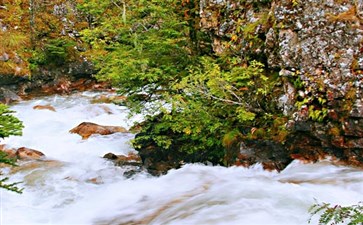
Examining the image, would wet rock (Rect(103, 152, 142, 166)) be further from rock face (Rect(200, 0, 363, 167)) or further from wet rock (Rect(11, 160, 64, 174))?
rock face (Rect(200, 0, 363, 167))

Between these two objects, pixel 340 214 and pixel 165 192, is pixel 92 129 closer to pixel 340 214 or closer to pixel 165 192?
pixel 165 192

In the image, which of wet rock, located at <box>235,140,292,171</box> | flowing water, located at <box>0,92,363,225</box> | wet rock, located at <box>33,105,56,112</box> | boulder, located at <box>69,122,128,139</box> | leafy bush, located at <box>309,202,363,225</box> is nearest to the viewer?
leafy bush, located at <box>309,202,363,225</box>

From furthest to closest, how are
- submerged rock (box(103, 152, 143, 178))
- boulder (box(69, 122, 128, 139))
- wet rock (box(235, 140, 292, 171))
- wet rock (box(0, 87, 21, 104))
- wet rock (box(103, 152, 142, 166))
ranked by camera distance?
wet rock (box(0, 87, 21, 104)) → boulder (box(69, 122, 128, 139)) → wet rock (box(103, 152, 142, 166)) → submerged rock (box(103, 152, 143, 178)) → wet rock (box(235, 140, 292, 171))

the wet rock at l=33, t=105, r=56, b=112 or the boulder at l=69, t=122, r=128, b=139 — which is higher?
the wet rock at l=33, t=105, r=56, b=112

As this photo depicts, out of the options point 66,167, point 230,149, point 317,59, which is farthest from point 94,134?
point 317,59

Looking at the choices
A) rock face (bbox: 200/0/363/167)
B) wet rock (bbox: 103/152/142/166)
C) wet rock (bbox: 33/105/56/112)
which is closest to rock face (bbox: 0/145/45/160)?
wet rock (bbox: 103/152/142/166)

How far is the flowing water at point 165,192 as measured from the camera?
6.49 meters

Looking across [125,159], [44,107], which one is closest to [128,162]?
[125,159]

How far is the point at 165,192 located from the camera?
8.54 m

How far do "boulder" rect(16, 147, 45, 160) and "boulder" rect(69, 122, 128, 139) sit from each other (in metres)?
2.00

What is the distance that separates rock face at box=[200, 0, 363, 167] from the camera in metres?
7.14

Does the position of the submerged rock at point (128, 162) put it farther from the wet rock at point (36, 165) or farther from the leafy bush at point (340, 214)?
the leafy bush at point (340, 214)

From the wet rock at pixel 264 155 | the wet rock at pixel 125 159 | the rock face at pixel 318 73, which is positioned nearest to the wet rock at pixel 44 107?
the wet rock at pixel 125 159

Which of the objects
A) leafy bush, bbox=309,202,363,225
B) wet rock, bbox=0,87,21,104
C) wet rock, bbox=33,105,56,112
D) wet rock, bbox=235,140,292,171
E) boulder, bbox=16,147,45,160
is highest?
wet rock, bbox=0,87,21,104
